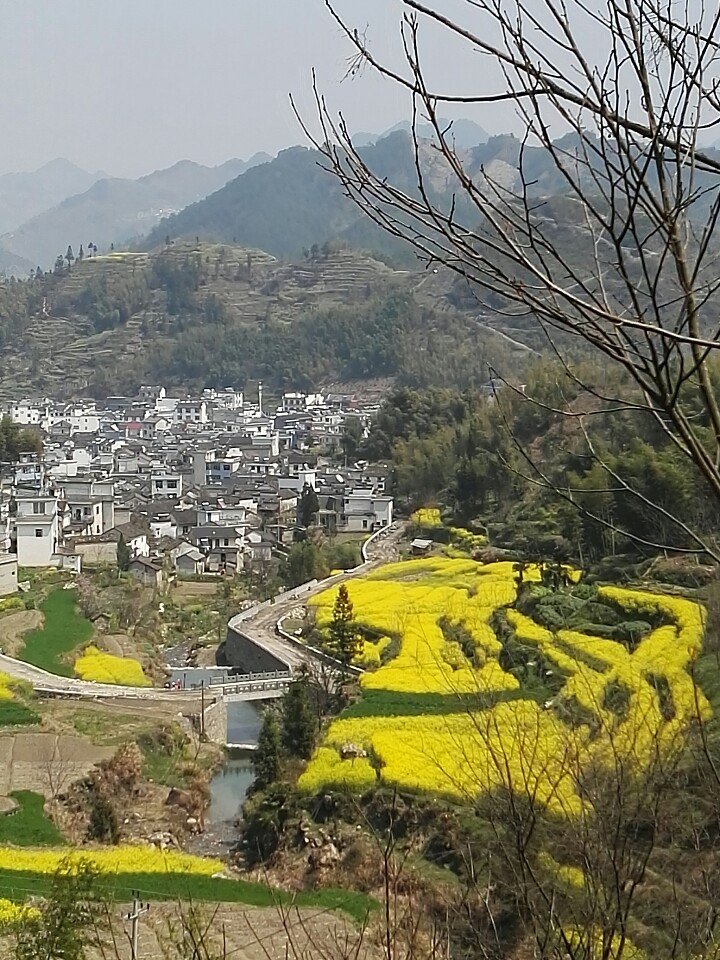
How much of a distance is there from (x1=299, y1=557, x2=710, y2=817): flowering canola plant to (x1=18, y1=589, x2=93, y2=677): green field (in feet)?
10.1

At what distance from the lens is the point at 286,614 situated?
14.0m

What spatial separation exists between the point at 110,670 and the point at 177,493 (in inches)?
534

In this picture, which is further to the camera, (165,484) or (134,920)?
(165,484)

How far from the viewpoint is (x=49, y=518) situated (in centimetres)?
1809

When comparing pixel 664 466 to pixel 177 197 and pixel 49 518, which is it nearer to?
pixel 49 518

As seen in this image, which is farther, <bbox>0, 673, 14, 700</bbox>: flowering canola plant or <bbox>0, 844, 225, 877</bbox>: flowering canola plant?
<bbox>0, 673, 14, 700</bbox>: flowering canola plant

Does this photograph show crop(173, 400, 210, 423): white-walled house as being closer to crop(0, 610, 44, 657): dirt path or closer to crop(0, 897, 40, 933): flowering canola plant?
crop(0, 610, 44, 657): dirt path

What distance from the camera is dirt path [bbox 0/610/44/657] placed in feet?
40.4

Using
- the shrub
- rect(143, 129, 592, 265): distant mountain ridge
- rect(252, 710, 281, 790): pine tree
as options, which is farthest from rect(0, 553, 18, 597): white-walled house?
rect(143, 129, 592, 265): distant mountain ridge

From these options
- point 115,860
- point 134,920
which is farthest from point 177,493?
point 134,920

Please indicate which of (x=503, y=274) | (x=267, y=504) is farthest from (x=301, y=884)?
(x=267, y=504)

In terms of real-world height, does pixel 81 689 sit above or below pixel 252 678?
above

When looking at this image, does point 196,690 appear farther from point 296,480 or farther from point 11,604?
point 296,480

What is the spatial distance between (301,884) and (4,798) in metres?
2.66
